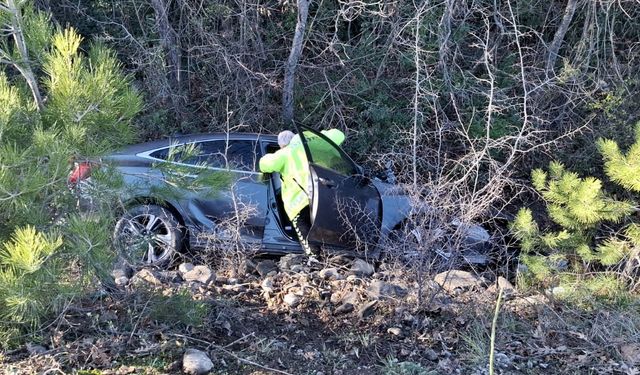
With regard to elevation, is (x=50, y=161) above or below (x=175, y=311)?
above

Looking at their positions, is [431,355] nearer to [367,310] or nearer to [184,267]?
[367,310]

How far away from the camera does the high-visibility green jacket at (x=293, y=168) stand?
6.52m

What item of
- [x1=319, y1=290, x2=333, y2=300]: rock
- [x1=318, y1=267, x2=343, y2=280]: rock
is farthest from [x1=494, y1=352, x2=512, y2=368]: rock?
[x1=318, y1=267, x2=343, y2=280]: rock

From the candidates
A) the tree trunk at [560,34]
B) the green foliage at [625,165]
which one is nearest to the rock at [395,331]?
the green foliage at [625,165]

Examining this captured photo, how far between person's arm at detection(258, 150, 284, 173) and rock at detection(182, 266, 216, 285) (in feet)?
4.03

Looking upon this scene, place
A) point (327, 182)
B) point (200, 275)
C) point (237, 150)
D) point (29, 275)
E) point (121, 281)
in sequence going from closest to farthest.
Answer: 1. point (29, 275)
2. point (121, 281)
3. point (200, 275)
4. point (327, 182)
5. point (237, 150)

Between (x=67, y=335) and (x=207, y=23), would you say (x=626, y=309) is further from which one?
(x=207, y=23)

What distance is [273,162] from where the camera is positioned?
21.4 feet

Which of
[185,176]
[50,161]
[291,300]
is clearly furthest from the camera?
[291,300]

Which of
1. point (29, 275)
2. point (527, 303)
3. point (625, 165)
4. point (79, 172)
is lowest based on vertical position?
point (527, 303)

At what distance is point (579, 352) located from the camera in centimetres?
487

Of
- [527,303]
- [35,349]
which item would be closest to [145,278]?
[35,349]

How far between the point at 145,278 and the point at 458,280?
276 centimetres

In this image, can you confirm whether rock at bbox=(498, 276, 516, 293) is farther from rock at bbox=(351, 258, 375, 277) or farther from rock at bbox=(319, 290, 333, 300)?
rock at bbox=(319, 290, 333, 300)
